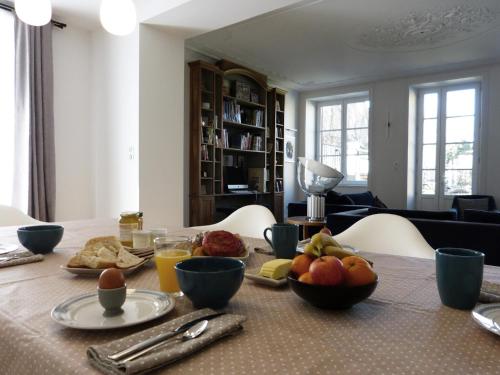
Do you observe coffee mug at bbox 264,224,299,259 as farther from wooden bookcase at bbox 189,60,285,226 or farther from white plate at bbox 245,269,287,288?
wooden bookcase at bbox 189,60,285,226

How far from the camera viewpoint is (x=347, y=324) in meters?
0.65

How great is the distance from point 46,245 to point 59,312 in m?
0.65

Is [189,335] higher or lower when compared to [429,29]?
lower

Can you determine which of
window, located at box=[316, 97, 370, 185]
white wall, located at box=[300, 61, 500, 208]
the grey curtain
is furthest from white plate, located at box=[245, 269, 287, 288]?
window, located at box=[316, 97, 370, 185]

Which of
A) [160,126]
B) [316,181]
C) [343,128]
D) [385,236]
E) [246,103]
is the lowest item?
[385,236]

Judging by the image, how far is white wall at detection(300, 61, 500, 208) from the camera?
563 cm

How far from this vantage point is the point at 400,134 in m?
6.32

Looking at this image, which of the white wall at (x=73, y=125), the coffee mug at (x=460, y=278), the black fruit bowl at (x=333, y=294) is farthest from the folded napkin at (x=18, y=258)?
the white wall at (x=73, y=125)

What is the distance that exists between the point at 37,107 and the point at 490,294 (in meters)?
3.90

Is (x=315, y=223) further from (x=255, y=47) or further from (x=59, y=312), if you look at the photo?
(x=255, y=47)

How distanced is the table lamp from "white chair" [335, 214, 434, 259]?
3.66ft

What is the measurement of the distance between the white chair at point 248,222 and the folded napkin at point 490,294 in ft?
4.09

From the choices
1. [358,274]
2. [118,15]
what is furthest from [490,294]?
[118,15]

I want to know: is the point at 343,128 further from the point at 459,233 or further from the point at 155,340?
the point at 155,340
